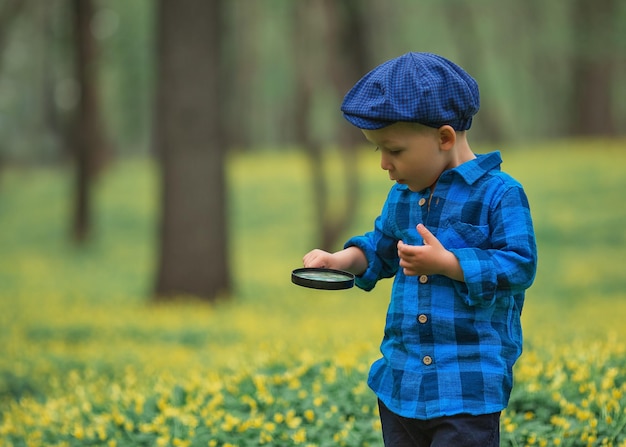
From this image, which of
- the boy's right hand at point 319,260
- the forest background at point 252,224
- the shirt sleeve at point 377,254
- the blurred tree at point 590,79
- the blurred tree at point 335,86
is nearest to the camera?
the boy's right hand at point 319,260

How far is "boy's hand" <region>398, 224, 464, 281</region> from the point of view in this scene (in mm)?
2520

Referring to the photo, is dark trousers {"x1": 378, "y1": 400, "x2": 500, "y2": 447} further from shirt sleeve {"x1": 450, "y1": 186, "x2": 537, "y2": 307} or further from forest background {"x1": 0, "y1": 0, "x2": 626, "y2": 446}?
forest background {"x1": 0, "y1": 0, "x2": 626, "y2": 446}

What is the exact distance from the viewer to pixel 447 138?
107 inches

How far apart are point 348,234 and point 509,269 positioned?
41.8ft

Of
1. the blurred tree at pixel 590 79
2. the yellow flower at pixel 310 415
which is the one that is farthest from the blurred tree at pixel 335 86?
the yellow flower at pixel 310 415

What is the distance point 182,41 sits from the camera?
1101 centimetres

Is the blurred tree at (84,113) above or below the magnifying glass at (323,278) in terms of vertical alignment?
above

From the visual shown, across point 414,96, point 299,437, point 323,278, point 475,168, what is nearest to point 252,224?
point 299,437

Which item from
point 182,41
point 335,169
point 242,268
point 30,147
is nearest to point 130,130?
point 30,147

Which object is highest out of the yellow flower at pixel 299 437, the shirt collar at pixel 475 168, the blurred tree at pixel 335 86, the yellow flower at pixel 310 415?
the blurred tree at pixel 335 86

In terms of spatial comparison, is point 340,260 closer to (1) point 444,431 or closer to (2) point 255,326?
(1) point 444,431

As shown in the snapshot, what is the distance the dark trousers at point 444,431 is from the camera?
267cm

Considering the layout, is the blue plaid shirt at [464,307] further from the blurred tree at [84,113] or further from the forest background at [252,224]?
the blurred tree at [84,113]

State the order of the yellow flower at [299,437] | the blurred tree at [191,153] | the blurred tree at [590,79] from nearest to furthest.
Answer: the yellow flower at [299,437] < the blurred tree at [191,153] < the blurred tree at [590,79]
